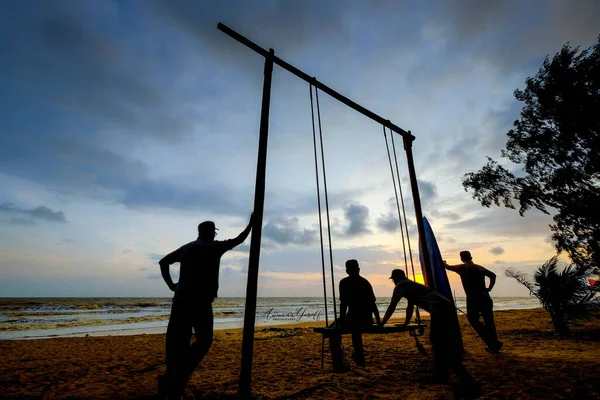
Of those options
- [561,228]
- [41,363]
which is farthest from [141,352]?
[561,228]

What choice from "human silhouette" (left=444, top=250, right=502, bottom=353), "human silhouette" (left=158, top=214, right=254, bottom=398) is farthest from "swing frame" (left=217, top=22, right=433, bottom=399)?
"human silhouette" (left=444, top=250, right=502, bottom=353)

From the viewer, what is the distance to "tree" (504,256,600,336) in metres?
8.15

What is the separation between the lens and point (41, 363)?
6.84 m

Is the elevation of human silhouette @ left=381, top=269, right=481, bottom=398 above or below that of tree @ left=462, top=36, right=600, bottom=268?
below

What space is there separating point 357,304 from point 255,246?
8.42ft

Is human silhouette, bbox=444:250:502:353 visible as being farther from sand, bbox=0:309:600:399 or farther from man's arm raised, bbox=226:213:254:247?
man's arm raised, bbox=226:213:254:247

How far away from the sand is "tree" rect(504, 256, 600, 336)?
49 cm

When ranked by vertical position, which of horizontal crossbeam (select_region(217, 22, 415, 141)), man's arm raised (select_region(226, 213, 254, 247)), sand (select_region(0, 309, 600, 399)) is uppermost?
horizontal crossbeam (select_region(217, 22, 415, 141))


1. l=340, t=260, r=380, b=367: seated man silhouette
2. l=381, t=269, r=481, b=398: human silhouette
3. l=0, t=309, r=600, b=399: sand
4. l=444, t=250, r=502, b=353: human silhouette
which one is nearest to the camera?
l=381, t=269, r=481, b=398: human silhouette

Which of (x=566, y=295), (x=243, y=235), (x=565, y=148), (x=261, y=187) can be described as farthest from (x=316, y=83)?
(x=565, y=148)

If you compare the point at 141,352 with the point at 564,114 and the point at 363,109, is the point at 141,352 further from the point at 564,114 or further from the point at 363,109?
the point at 564,114

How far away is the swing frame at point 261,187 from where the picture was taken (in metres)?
3.98

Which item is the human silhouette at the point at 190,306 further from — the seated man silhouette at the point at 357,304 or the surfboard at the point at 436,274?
the surfboard at the point at 436,274

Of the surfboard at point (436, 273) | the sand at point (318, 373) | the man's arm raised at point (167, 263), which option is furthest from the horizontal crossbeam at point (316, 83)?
the sand at point (318, 373)
